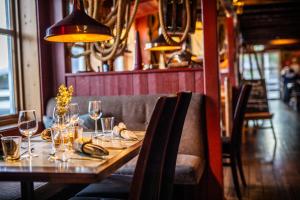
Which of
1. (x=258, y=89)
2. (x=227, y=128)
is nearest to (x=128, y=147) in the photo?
(x=227, y=128)

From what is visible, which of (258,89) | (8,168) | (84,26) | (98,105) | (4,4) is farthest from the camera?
(258,89)

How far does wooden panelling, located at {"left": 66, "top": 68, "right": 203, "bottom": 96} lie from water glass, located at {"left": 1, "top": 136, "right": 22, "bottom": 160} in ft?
6.85

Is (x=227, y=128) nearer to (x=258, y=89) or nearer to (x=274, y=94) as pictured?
(x=258, y=89)

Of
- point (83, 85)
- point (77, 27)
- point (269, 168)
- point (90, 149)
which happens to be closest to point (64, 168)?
point (90, 149)

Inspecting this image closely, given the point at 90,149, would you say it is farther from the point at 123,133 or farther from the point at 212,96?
the point at 212,96

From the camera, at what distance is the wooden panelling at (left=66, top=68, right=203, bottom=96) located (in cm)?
381

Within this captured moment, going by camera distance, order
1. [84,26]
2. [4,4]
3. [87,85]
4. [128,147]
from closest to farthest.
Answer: [128,147]
[84,26]
[4,4]
[87,85]

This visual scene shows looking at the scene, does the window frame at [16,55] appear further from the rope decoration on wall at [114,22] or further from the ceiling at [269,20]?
the ceiling at [269,20]

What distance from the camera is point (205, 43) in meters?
3.66

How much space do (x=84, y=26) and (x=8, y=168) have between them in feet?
3.30

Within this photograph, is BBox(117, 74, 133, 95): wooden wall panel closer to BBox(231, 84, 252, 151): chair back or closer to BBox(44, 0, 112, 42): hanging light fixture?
BBox(231, 84, 252, 151): chair back

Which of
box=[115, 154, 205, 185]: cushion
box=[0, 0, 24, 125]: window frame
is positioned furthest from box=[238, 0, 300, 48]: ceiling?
box=[115, 154, 205, 185]: cushion

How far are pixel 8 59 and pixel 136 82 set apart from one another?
1274mm

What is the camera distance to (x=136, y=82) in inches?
159
